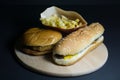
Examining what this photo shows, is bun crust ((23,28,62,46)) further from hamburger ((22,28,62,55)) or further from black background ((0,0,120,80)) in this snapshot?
black background ((0,0,120,80))

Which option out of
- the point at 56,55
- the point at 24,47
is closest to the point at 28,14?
the point at 24,47

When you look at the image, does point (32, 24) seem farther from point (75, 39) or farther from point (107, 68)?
point (107, 68)

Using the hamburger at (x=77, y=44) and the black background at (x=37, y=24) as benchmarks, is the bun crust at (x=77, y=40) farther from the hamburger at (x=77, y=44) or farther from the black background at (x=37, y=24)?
the black background at (x=37, y=24)

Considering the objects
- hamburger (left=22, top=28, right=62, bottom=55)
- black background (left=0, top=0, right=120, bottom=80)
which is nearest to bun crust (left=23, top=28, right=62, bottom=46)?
hamburger (left=22, top=28, right=62, bottom=55)

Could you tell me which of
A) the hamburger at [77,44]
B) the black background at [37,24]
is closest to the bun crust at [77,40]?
the hamburger at [77,44]

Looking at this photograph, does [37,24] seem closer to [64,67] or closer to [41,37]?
[41,37]

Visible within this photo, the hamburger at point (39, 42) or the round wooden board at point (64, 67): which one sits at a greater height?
the hamburger at point (39, 42)
